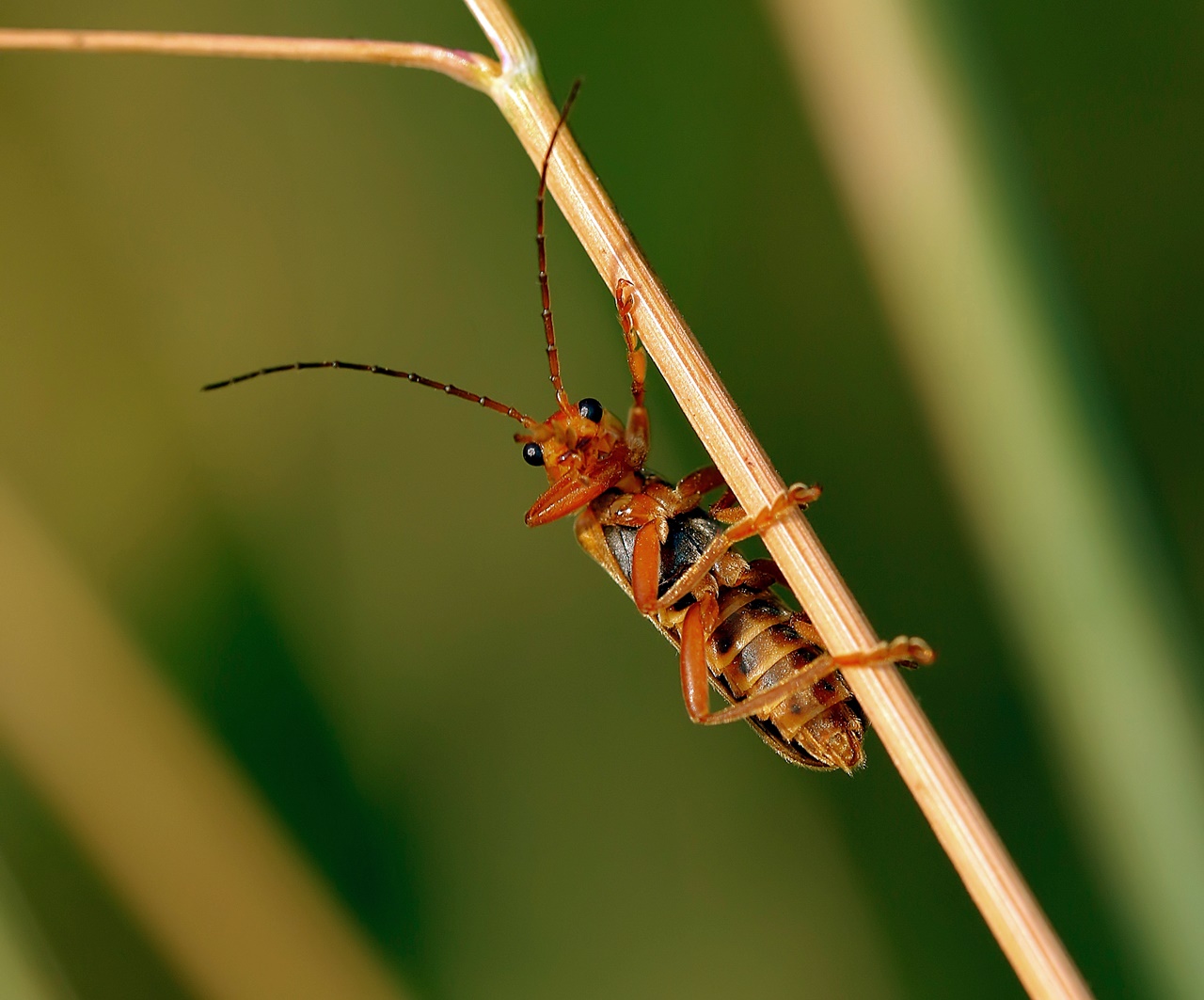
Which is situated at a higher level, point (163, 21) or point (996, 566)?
point (163, 21)

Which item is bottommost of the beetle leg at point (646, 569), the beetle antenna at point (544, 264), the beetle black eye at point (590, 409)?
the beetle leg at point (646, 569)

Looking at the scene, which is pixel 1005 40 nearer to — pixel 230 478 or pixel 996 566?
pixel 996 566

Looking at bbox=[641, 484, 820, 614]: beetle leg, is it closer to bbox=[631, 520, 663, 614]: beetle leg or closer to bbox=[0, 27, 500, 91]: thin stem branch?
bbox=[631, 520, 663, 614]: beetle leg

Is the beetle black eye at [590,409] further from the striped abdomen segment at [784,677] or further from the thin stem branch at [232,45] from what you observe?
the thin stem branch at [232,45]

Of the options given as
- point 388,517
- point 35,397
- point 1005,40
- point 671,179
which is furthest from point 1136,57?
point 35,397

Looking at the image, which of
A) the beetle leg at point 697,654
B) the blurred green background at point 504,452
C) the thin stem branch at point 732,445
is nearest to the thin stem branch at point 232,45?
the thin stem branch at point 732,445

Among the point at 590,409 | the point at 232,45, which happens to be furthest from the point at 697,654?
the point at 232,45
